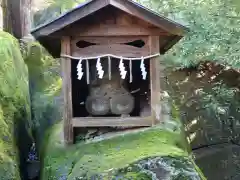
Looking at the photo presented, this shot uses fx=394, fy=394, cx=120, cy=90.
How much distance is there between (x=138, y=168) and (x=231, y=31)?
3367mm

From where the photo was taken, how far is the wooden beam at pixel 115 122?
489cm

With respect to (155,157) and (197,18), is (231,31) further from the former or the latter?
(155,157)

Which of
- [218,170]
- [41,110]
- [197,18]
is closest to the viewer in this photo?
[197,18]

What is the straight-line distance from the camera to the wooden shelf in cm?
489

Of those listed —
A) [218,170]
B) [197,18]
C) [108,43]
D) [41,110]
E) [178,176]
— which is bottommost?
[218,170]

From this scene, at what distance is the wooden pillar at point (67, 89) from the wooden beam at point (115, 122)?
96 millimetres

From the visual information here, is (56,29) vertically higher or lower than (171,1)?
lower

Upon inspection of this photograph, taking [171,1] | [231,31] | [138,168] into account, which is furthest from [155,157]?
[171,1]

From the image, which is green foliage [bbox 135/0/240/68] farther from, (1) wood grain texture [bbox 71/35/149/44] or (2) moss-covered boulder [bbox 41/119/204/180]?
(2) moss-covered boulder [bbox 41/119/204/180]

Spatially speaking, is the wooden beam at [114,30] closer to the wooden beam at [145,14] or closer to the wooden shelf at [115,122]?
the wooden beam at [145,14]

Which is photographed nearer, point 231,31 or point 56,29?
point 56,29

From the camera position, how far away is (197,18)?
6.57m

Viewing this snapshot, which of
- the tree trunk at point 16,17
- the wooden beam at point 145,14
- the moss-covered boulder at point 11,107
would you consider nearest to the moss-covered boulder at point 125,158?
the moss-covered boulder at point 11,107

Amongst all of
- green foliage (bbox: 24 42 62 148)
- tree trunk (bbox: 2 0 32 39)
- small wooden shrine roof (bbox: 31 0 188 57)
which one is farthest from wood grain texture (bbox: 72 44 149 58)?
tree trunk (bbox: 2 0 32 39)
